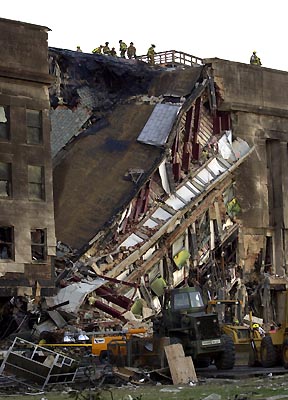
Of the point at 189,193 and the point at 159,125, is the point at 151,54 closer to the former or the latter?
the point at 159,125

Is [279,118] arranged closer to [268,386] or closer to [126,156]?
[126,156]

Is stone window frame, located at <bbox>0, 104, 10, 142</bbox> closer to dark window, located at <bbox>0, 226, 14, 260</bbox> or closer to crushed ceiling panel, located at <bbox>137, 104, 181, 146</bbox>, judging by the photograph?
dark window, located at <bbox>0, 226, 14, 260</bbox>

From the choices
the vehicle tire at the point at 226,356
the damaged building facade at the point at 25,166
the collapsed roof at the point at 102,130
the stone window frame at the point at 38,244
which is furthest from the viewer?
the collapsed roof at the point at 102,130

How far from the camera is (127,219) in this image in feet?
145

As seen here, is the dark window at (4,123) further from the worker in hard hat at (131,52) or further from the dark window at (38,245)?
the worker in hard hat at (131,52)

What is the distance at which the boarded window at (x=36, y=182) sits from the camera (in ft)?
135

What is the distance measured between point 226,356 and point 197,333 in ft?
3.39

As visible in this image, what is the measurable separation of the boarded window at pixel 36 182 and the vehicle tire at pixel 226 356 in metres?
13.4

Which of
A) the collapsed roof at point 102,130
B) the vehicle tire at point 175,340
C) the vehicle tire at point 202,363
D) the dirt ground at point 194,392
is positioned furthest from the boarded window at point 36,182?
the dirt ground at point 194,392

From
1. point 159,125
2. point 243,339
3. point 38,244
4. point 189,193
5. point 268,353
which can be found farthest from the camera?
point 159,125

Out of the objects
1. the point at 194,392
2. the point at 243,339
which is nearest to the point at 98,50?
the point at 243,339

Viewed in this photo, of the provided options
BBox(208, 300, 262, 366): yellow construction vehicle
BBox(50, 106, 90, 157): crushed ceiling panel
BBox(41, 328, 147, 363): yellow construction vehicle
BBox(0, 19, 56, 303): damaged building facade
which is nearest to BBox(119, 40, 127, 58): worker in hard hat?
BBox(50, 106, 90, 157): crushed ceiling panel

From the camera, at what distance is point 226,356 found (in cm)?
2950

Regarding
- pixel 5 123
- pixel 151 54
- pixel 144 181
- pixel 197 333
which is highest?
pixel 151 54
